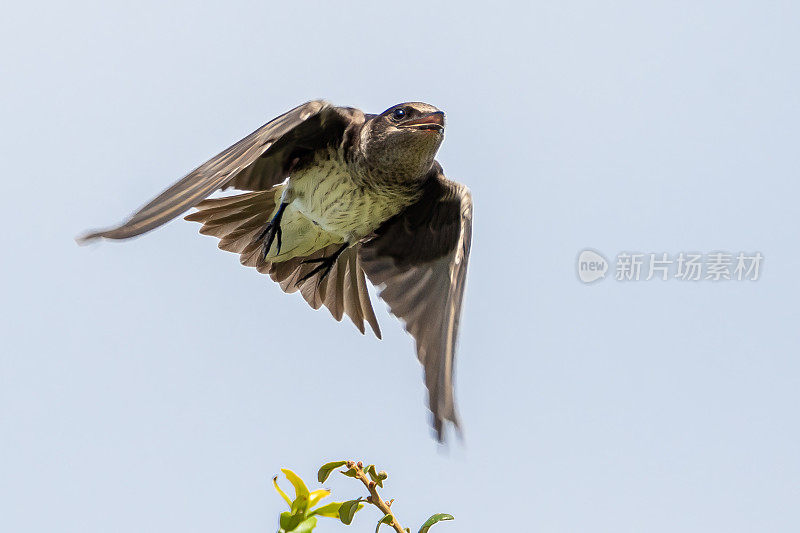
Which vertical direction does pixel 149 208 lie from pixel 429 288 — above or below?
above

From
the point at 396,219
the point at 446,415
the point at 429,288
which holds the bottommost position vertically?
the point at 446,415

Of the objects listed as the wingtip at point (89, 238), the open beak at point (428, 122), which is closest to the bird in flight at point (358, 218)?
the open beak at point (428, 122)

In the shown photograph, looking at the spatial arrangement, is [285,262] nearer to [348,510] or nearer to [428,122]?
[428,122]

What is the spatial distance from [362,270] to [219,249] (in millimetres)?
898

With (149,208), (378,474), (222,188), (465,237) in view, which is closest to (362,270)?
(465,237)

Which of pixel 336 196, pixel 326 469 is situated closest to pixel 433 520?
pixel 326 469

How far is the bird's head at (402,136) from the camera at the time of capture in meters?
5.15

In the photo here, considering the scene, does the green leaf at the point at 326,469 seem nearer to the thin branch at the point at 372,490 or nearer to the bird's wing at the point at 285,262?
the thin branch at the point at 372,490

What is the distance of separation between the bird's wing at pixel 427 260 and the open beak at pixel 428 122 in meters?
0.60

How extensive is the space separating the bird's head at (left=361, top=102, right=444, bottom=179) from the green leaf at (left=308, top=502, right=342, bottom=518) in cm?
297

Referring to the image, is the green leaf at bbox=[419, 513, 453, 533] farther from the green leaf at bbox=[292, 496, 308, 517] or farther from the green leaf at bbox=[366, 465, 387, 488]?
the green leaf at bbox=[292, 496, 308, 517]

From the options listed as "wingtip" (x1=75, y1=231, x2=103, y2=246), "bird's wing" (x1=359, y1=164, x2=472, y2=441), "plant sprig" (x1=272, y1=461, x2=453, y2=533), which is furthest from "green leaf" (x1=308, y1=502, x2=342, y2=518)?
"bird's wing" (x1=359, y1=164, x2=472, y2=441)

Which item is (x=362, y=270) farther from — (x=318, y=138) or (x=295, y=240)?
(x=318, y=138)

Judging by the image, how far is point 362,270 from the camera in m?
6.09
